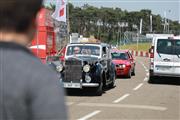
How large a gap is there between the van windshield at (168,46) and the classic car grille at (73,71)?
19.3 feet

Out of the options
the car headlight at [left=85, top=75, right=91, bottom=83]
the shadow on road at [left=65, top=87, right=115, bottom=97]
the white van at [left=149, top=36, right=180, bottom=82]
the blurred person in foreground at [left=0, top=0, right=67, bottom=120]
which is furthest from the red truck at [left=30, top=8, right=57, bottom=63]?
the blurred person in foreground at [left=0, top=0, right=67, bottom=120]

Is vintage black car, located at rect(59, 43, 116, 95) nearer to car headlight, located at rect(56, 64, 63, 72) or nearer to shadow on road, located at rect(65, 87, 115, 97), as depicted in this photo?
car headlight, located at rect(56, 64, 63, 72)

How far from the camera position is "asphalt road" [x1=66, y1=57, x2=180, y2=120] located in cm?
1128

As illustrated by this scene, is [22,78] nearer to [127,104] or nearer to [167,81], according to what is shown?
[127,104]

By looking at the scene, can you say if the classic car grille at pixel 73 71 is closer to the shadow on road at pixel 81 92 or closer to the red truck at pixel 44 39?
the shadow on road at pixel 81 92

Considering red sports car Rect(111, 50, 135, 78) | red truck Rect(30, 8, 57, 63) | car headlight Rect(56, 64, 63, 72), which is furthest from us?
red sports car Rect(111, 50, 135, 78)

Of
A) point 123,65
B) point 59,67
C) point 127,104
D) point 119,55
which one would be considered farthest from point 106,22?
point 127,104

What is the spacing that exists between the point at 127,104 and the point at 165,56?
285 inches

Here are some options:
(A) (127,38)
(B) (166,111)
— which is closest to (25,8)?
(B) (166,111)

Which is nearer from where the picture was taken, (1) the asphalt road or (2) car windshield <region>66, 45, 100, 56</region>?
(1) the asphalt road

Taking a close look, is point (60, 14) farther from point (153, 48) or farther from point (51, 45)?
point (153, 48)

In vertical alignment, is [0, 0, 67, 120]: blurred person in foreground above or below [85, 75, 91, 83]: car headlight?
above

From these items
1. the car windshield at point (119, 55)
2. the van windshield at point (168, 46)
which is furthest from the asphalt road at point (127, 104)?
the car windshield at point (119, 55)

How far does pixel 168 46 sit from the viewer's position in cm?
2033
